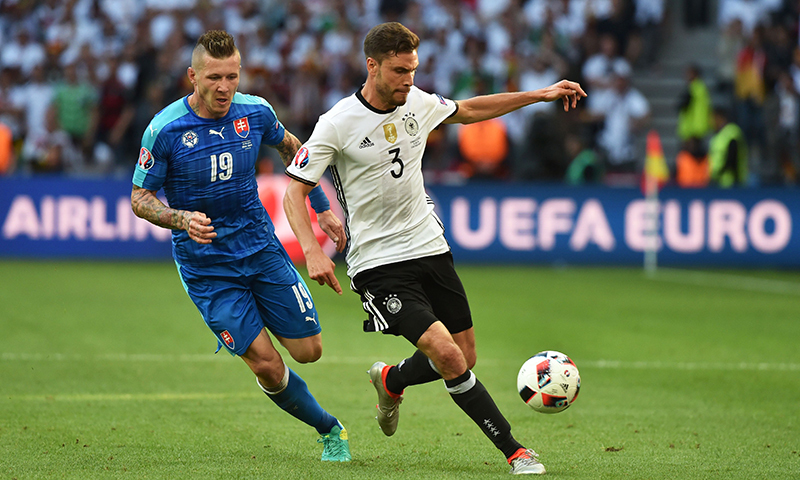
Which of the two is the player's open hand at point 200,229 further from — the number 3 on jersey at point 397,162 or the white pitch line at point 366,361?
the white pitch line at point 366,361

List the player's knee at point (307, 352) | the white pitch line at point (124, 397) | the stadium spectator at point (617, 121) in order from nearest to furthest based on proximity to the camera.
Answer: the player's knee at point (307, 352) < the white pitch line at point (124, 397) < the stadium spectator at point (617, 121)

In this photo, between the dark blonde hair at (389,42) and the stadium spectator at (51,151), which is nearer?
the dark blonde hair at (389,42)

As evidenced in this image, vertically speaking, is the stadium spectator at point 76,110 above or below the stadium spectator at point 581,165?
above

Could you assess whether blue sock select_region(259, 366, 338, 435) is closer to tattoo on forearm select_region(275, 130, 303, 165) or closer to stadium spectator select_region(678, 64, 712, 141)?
tattoo on forearm select_region(275, 130, 303, 165)

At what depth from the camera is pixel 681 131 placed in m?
20.1

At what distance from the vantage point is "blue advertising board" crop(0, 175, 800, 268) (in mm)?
17234

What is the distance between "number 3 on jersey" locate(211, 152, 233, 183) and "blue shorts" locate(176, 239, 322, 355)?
0.48 m

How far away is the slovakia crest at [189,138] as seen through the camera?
5977mm

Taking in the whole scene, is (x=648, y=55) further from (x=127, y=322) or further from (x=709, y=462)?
(x=709, y=462)

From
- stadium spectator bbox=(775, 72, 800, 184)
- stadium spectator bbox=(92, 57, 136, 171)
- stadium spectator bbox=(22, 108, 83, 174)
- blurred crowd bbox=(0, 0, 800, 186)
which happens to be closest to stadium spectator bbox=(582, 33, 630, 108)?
blurred crowd bbox=(0, 0, 800, 186)

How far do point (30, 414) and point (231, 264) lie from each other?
209 cm

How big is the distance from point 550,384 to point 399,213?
4.21 feet

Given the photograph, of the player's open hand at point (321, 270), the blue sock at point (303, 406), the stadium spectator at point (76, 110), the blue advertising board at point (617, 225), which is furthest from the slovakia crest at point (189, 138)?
the stadium spectator at point (76, 110)

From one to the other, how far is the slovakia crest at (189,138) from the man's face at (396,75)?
1.05 meters
